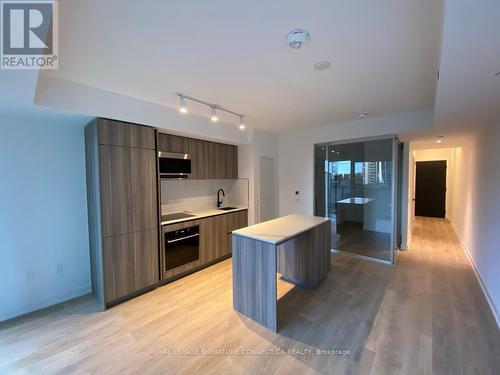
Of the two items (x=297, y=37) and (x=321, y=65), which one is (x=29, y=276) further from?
(x=321, y=65)

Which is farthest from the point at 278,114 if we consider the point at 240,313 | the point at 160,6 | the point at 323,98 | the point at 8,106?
the point at 8,106

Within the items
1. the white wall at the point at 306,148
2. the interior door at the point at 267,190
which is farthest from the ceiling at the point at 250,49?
the interior door at the point at 267,190

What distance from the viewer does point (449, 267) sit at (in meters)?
3.69

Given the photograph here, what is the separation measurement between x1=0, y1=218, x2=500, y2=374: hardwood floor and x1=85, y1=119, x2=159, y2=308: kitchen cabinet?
1.12ft

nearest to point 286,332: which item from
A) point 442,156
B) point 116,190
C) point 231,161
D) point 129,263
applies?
point 129,263

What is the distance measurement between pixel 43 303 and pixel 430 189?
10392 mm

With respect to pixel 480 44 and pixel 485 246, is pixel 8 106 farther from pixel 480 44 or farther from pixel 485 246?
pixel 485 246

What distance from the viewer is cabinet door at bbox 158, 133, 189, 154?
3343mm

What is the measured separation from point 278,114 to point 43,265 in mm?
3789

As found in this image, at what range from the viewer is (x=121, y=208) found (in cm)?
275

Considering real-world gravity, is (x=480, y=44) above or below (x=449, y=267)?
above

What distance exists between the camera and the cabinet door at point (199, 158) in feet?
12.4

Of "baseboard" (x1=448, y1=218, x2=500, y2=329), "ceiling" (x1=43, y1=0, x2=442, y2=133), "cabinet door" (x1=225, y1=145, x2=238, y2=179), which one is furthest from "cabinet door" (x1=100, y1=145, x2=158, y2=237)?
"baseboard" (x1=448, y1=218, x2=500, y2=329)

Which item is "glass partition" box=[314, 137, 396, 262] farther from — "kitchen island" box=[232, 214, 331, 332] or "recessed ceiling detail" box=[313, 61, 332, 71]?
"recessed ceiling detail" box=[313, 61, 332, 71]
